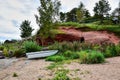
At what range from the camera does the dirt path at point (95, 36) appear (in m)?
24.8

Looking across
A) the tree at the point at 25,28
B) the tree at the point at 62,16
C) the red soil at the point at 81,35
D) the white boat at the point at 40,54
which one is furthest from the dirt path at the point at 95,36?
the tree at the point at 62,16

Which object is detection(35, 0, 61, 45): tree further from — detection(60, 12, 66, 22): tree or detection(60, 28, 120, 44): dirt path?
detection(60, 12, 66, 22): tree

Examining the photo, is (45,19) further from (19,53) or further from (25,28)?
(25,28)

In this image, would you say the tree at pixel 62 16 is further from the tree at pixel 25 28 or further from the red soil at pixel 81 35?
the red soil at pixel 81 35

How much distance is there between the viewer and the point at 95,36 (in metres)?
25.6

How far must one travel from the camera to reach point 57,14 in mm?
29266

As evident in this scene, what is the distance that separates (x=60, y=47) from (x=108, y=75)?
11.4m

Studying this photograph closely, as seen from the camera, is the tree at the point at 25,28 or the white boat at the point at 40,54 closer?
the white boat at the point at 40,54

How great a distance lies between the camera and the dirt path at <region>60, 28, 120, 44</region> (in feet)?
81.4

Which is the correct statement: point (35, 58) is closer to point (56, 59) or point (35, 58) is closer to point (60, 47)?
point (60, 47)

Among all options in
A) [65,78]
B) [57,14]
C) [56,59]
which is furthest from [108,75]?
[57,14]

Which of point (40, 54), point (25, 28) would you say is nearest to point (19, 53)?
point (40, 54)

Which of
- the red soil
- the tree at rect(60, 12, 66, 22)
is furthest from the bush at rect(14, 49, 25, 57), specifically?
the tree at rect(60, 12, 66, 22)

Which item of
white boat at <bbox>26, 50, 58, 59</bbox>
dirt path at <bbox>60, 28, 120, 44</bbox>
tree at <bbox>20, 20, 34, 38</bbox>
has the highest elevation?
tree at <bbox>20, 20, 34, 38</bbox>
